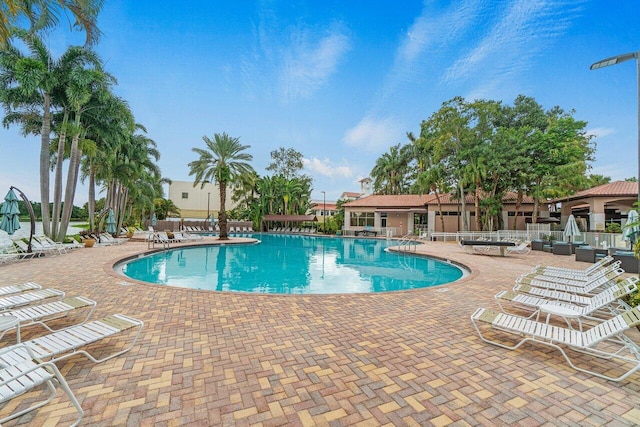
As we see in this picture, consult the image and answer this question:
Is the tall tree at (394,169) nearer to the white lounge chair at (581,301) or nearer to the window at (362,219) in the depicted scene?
the window at (362,219)

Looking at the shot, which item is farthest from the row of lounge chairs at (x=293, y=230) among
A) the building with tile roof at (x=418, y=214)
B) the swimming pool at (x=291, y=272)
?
the swimming pool at (x=291, y=272)

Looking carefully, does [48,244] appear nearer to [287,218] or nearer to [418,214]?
[287,218]

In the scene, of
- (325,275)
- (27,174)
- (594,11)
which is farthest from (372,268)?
(27,174)

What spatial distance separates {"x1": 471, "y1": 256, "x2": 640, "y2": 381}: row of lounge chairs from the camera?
10.4ft

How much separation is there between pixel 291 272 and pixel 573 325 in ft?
29.1

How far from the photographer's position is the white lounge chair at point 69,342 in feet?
8.69

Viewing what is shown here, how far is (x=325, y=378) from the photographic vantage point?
9.68 feet

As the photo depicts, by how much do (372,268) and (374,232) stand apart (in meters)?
17.9

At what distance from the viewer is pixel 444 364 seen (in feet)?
10.7

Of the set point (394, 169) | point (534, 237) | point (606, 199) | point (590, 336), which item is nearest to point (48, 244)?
point (590, 336)

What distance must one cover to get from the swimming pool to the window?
1659 centimetres

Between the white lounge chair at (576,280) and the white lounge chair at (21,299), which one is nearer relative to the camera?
the white lounge chair at (21,299)

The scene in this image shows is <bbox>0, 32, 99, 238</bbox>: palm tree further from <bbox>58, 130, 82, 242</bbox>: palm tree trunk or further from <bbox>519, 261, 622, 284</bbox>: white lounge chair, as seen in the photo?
<bbox>519, 261, 622, 284</bbox>: white lounge chair

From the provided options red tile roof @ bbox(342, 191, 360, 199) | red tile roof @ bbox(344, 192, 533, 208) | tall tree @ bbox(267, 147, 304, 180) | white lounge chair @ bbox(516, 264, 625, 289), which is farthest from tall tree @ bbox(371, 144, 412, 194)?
white lounge chair @ bbox(516, 264, 625, 289)
